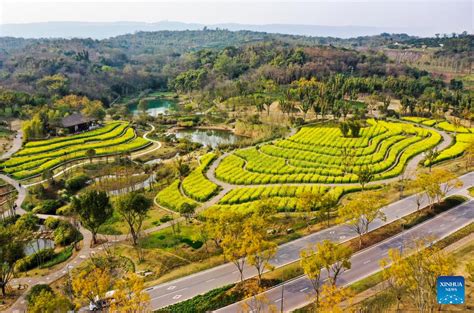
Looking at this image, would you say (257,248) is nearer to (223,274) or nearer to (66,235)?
(223,274)

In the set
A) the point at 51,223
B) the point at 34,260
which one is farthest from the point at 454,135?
the point at 34,260

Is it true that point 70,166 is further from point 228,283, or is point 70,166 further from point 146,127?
point 228,283

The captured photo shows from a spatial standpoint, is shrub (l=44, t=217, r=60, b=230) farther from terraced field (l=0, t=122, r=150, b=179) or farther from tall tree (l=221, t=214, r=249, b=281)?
tall tree (l=221, t=214, r=249, b=281)

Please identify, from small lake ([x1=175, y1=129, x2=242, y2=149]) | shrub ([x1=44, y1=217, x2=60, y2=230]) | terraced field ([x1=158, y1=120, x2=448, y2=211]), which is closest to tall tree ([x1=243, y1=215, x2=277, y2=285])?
terraced field ([x1=158, y1=120, x2=448, y2=211])

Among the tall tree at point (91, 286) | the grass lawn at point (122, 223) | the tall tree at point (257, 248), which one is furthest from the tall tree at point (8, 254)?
the tall tree at point (257, 248)

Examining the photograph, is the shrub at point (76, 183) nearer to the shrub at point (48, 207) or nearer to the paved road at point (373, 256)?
the shrub at point (48, 207)
